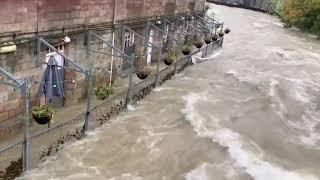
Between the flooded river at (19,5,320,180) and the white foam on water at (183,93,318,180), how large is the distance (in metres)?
0.04

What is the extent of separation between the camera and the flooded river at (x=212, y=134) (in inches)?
553

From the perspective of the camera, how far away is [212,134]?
56.7ft

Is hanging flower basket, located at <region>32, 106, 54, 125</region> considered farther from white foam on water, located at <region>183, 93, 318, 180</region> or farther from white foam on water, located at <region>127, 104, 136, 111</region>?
white foam on water, located at <region>183, 93, 318, 180</region>

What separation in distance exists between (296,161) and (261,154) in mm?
1324

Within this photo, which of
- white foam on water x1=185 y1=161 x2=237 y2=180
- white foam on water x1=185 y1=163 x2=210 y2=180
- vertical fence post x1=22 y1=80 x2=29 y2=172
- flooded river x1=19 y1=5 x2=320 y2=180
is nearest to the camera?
vertical fence post x1=22 y1=80 x2=29 y2=172

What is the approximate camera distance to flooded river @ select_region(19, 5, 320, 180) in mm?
14055

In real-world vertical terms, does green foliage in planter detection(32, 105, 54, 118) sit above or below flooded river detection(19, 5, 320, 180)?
above

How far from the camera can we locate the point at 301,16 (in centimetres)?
4644

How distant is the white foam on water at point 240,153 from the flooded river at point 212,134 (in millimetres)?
36

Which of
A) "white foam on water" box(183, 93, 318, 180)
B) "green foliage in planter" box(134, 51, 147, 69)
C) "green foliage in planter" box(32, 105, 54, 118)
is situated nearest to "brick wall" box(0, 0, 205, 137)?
"green foliage in planter" box(32, 105, 54, 118)

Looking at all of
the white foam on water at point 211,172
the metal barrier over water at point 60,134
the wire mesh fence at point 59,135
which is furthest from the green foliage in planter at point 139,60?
the white foam on water at point 211,172

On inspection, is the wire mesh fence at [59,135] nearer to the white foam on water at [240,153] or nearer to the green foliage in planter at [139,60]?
the green foliage in planter at [139,60]

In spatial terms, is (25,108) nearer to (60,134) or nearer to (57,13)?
(60,134)

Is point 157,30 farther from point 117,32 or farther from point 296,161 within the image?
point 296,161
